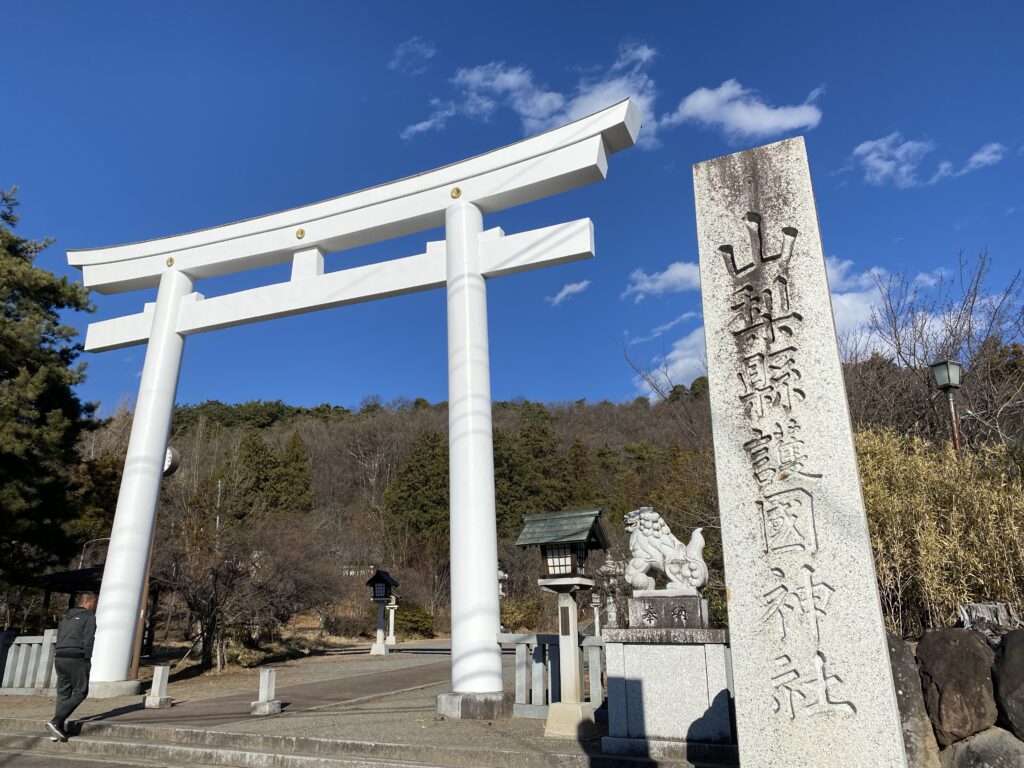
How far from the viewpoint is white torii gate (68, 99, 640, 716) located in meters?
7.52

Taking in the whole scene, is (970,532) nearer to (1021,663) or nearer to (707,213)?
(1021,663)

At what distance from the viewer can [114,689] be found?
29.4ft

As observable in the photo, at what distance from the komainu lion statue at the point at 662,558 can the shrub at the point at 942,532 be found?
3532 mm

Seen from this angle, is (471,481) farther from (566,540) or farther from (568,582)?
(568,582)

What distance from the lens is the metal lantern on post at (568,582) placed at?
244 inches

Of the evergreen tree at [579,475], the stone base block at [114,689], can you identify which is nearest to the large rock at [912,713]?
the stone base block at [114,689]

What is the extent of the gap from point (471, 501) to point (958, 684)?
492cm

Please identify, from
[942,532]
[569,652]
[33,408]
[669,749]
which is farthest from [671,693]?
[33,408]

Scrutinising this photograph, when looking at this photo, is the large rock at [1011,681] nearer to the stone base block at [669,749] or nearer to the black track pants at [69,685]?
the stone base block at [669,749]

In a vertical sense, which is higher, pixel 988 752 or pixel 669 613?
pixel 669 613

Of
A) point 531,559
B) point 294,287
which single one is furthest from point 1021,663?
point 531,559

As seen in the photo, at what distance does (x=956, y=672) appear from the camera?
3.79 meters

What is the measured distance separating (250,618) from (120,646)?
14.7 feet

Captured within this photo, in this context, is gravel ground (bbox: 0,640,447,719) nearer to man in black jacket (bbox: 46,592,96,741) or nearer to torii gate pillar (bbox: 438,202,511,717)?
man in black jacket (bbox: 46,592,96,741)
